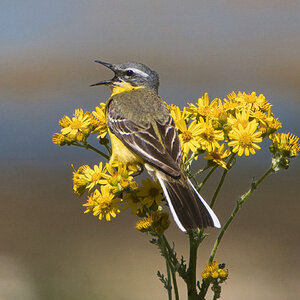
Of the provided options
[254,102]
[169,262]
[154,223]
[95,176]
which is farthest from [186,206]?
[254,102]

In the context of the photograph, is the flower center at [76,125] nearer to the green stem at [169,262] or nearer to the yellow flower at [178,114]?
the yellow flower at [178,114]

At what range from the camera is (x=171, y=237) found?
37.6 ft

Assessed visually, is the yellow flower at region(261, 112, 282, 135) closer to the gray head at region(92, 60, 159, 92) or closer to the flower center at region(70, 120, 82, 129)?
the flower center at region(70, 120, 82, 129)

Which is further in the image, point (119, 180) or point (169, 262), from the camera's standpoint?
point (119, 180)

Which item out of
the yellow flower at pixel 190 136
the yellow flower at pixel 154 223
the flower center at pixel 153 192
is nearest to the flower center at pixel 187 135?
the yellow flower at pixel 190 136

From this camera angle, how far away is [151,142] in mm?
3707

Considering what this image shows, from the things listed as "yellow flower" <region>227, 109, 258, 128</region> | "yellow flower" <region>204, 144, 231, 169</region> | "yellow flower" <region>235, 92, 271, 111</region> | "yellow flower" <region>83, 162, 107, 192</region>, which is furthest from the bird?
"yellow flower" <region>235, 92, 271, 111</region>

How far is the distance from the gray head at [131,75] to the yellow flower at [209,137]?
4.55 ft

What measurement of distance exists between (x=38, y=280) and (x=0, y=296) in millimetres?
905

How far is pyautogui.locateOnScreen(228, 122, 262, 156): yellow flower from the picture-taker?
128 inches

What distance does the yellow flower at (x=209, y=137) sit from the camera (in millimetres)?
3311

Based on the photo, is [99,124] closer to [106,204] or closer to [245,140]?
[106,204]

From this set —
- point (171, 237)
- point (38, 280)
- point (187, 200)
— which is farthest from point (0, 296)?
point (187, 200)

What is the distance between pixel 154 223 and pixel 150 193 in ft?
0.68
